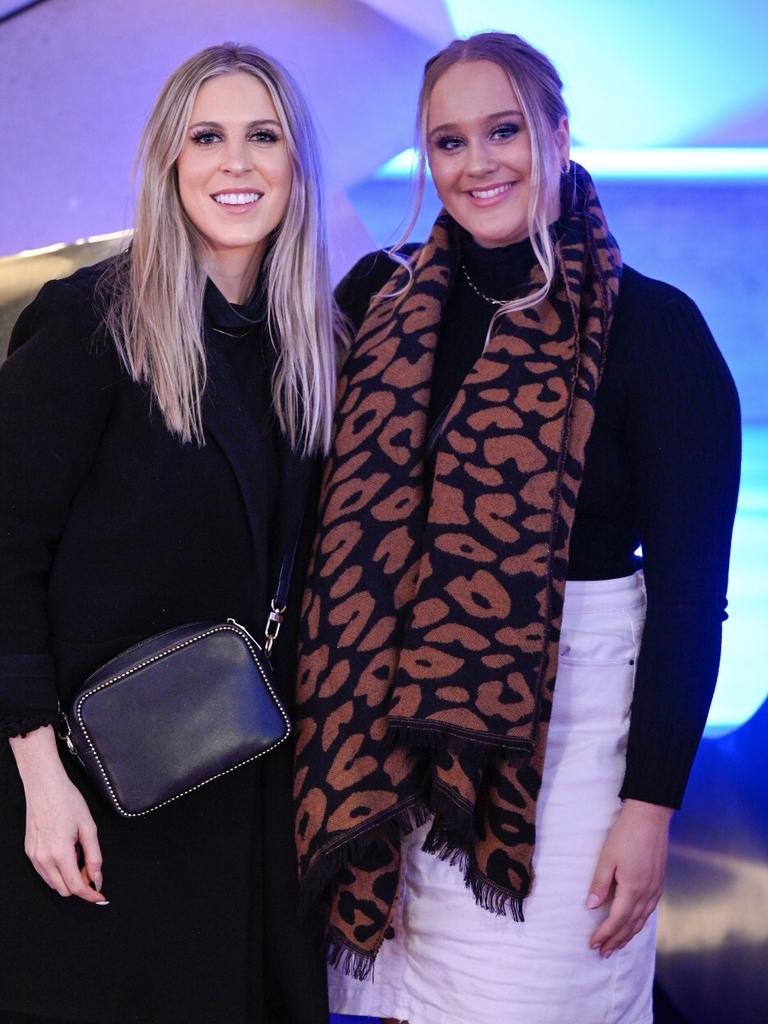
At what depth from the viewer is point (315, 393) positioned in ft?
5.17

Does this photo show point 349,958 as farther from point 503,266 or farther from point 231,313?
point 503,266

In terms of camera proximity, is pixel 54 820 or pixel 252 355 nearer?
pixel 54 820

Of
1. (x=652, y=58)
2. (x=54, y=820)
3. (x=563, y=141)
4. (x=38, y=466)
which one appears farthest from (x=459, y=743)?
(x=652, y=58)

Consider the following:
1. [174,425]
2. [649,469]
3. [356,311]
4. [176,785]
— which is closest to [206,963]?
[176,785]

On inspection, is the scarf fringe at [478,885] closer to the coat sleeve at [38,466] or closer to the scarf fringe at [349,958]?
the scarf fringe at [349,958]

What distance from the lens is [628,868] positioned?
149 cm

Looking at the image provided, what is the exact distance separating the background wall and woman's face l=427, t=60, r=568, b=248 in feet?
2.27

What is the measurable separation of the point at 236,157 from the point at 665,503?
749mm

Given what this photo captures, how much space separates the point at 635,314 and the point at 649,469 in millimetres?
225

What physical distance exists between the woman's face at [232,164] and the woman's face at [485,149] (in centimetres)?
25

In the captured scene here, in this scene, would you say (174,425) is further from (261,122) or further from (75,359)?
(261,122)

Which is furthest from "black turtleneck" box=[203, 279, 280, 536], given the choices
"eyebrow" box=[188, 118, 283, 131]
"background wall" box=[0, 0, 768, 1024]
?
"background wall" box=[0, 0, 768, 1024]

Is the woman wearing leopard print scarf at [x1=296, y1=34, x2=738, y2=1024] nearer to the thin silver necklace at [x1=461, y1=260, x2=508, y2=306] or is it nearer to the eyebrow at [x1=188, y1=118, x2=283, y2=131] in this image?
the thin silver necklace at [x1=461, y1=260, x2=508, y2=306]

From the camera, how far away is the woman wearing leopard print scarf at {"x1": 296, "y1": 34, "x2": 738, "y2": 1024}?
1.48 m
